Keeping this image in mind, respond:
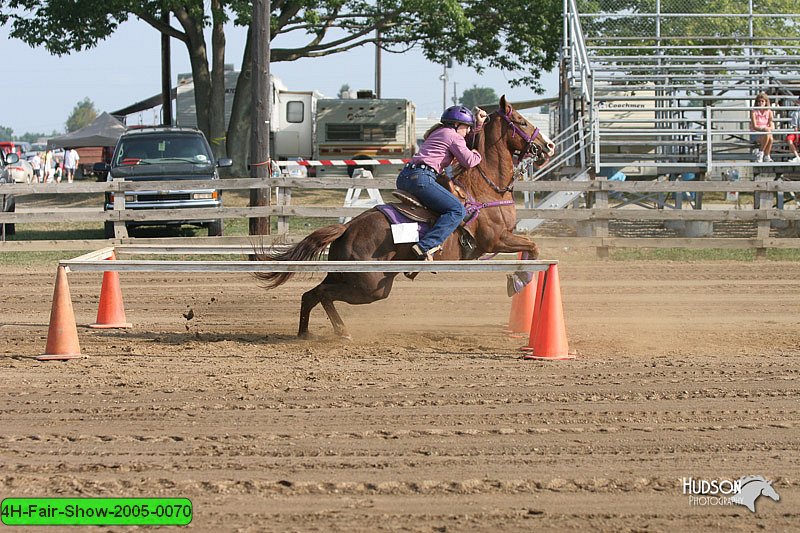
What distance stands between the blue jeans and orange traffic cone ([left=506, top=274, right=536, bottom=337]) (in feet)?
4.18

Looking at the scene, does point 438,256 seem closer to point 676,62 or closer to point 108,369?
point 108,369

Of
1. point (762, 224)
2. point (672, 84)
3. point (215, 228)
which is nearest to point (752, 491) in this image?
point (762, 224)

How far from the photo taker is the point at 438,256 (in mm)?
9664

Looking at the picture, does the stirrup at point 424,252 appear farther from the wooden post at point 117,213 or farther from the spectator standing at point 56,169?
the spectator standing at point 56,169

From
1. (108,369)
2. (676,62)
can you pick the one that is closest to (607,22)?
(676,62)

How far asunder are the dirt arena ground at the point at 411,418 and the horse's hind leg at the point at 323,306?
0.16 meters

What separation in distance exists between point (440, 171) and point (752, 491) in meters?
5.10

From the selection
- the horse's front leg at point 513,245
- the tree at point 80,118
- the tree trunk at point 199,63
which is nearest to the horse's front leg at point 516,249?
the horse's front leg at point 513,245

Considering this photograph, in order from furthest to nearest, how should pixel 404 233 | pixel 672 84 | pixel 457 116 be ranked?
1. pixel 672 84
2. pixel 457 116
3. pixel 404 233

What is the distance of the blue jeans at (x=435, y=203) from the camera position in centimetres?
934

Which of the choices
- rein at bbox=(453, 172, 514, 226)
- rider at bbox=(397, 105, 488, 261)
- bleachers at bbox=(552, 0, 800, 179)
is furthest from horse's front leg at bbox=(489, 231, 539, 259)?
bleachers at bbox=(552, 0, 800, 179)

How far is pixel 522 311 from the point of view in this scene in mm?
10250

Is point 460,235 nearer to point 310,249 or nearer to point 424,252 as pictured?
point 424,252

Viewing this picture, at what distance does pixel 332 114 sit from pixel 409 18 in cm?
735
